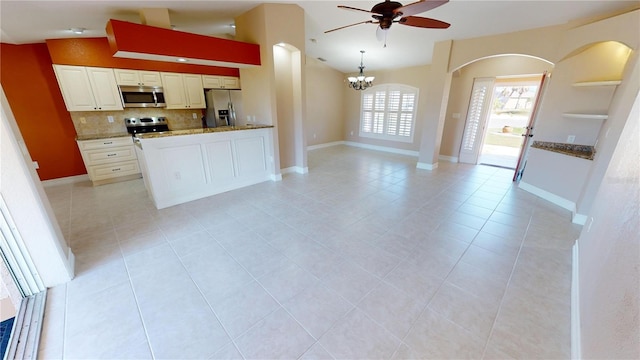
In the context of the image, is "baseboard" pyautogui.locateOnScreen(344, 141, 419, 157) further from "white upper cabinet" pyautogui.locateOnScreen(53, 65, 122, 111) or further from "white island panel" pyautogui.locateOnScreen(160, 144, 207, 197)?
"white upper cabinet" pyautogui.locateOnScreen(53, 65, 122, 111)

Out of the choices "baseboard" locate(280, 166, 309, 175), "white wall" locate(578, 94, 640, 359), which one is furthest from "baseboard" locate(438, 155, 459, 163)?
"white wall" locate(578, 94, 640, 359)

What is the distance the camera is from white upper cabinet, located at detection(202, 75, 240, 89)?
535 centimetres

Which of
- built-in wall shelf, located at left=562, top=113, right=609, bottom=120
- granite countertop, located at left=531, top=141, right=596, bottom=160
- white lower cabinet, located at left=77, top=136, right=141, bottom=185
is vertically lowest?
white lower cabinet, located at left=77, top=136, right=141, bottom=185

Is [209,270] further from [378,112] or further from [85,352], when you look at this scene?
[378,112]

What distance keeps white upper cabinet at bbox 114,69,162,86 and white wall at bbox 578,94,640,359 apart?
644 centimetres

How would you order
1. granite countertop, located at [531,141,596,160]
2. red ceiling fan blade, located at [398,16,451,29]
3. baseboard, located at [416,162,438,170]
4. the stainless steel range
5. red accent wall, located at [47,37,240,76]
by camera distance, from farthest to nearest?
baseboard, located at [416,162,438,170], the stainless steel range, red accent wall, located at [47,37,240,76], granite countertop, located at [531,141,596,160], red ceiling fan blade, located at [398,16,451,29]

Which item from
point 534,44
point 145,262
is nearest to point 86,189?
point 145,262

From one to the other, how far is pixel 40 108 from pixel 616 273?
23.8ft

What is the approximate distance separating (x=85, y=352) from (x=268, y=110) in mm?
3721

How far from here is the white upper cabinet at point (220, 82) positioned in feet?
17.6

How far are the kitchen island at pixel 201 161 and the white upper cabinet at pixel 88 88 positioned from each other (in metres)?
1.75

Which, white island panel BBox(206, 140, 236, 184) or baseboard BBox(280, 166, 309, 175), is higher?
white island panel BBox(206, 140, 236, 184)

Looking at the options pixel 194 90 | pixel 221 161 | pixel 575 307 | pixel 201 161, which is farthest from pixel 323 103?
pixel 575 307

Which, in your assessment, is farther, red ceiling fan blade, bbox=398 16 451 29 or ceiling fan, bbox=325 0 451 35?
red ceiling fan blade, bbox=398 16 451 29
